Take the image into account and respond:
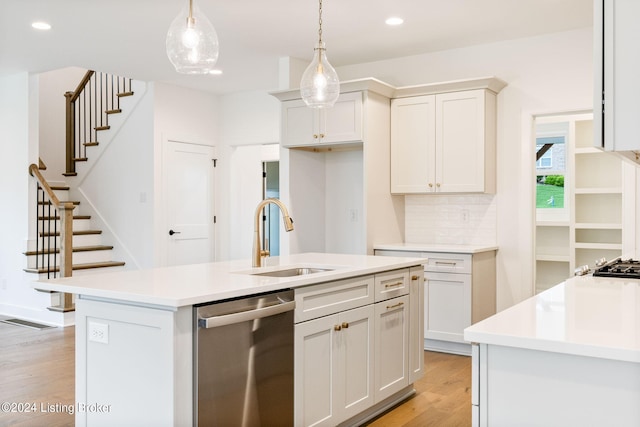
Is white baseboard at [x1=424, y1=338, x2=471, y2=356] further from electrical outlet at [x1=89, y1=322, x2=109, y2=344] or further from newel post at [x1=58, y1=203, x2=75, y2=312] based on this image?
newel post at [x1=58, y1=203, x2=75, y2=312]

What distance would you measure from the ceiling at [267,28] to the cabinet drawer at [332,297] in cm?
211

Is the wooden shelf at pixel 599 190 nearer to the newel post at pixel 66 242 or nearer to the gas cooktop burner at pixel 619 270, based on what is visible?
the gas cooktop burner at pixel 619 270

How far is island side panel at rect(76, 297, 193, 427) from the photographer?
206cm

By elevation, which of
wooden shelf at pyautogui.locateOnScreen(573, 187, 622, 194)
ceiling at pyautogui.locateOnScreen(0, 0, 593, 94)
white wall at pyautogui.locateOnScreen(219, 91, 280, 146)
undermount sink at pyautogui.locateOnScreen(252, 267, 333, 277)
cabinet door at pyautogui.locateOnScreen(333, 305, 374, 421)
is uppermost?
ceiling at pyautogui.locateOnScreen(0, 0, 593, 94)

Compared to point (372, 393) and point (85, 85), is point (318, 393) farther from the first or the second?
point (85, 85)

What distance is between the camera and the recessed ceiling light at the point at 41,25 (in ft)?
14.7

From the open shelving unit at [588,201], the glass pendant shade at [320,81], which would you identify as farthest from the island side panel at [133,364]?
the open shelving unit at [588,201]

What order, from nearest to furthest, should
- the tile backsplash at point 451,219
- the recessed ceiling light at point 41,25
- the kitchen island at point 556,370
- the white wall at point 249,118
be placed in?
1. the kitchen island at point 556,370
2. the recessed ceiling light at point 41,25
3. the tile backsplash at point 451,219
4. the white wall at point 249,118

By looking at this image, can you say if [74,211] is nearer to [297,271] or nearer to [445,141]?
[445,141]

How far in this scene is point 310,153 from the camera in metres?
5.67

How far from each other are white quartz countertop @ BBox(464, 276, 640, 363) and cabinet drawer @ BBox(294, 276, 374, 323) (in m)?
1.03

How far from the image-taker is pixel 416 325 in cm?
354

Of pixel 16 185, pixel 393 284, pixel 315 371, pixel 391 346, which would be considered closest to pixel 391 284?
pixel 393 284

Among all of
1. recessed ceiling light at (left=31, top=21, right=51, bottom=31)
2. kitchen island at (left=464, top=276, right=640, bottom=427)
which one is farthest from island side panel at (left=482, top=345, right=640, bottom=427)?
recessed ceiling light at (left=31, top=21, right=51, bottom=31)
